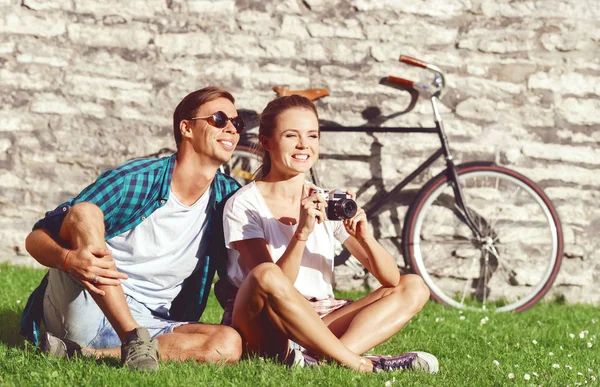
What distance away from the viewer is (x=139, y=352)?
315 cm

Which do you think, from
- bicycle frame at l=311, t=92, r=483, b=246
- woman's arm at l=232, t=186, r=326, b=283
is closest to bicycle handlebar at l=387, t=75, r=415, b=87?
bicycle frame at l=311, t=92, r=483, b=246

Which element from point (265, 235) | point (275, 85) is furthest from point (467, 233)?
point (265, 235)

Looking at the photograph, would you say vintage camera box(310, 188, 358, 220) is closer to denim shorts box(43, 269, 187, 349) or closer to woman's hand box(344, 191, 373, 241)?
woman's hand box(344, 191, 373, 241)

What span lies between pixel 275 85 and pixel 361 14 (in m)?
0.78

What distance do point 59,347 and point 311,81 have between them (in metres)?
3.13

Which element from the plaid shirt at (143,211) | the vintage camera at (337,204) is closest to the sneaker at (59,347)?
the plaid shirt at (143,211)

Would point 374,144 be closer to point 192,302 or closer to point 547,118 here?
point 547,118

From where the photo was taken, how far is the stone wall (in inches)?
238

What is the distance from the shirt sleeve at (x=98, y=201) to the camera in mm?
3459

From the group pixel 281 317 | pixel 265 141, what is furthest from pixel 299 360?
pixel 265 141

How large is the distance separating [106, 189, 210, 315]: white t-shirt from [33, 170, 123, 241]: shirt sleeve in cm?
17

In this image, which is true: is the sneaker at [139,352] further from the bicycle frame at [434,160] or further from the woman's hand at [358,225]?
the bicycle frame at [434,160]

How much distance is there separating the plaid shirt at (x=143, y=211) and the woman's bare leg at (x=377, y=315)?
1.85 ft

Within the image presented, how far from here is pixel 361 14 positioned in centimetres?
611
